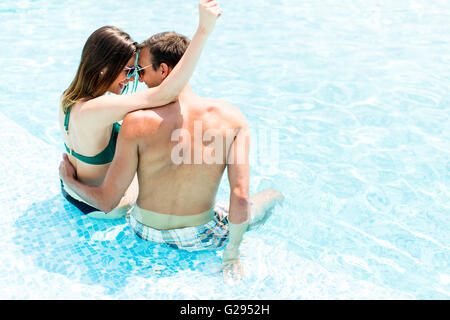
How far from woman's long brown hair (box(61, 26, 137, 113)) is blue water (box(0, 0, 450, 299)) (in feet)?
3.34

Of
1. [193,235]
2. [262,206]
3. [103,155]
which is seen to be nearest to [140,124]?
[103,155]

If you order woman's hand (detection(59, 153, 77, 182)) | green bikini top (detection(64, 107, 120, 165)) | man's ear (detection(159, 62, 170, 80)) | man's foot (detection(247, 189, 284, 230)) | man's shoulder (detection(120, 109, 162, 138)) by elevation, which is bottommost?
man's foot (detection(247, 189, 284, 230))

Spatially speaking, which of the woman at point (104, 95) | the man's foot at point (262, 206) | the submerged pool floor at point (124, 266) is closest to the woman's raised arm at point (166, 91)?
the woman at point (104, 95)

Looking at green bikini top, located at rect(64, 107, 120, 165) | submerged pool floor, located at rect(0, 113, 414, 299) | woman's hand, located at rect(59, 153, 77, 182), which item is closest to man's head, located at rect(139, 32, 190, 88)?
green bikini top, located at rect(64, 107, 120, 165)

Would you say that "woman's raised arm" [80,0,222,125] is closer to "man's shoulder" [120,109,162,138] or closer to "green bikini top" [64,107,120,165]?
"man's shoulder" [120,109,162,138]

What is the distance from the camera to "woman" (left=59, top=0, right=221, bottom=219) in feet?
8.57

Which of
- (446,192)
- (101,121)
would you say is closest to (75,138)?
(101,121)

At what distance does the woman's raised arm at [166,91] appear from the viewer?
2.54 metres

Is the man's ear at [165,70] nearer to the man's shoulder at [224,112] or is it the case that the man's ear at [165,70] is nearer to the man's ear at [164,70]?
the man's ear at [164,70]

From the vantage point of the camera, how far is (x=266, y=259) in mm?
3254

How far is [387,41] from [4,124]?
574cm

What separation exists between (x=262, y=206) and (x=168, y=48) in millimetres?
1417

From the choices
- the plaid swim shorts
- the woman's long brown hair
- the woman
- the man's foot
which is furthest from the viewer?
the man's foot

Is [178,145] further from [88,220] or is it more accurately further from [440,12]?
[440,12]
